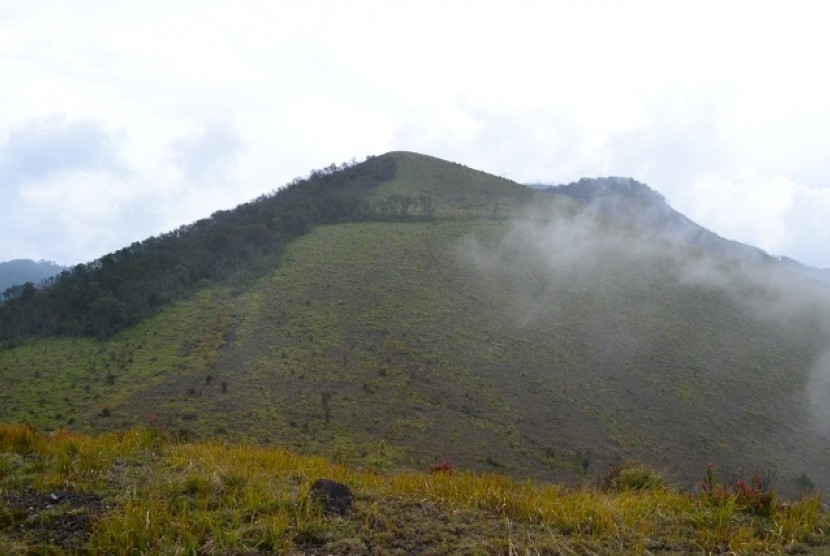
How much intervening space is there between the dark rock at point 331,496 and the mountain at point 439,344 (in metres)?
14.5

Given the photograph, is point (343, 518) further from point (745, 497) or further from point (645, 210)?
point (645, 210)

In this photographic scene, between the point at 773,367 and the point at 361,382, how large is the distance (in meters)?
31.7

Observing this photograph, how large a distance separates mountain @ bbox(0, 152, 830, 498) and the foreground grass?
13412 millimetres

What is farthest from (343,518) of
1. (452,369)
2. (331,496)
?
(452,369)

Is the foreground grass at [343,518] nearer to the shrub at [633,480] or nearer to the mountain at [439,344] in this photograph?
the shrub at [633,480]

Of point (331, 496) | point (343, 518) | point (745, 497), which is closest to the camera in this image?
point (343, 518)

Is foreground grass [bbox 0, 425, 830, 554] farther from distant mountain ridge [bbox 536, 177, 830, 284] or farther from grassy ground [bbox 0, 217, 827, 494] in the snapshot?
distant mountain ridge [bbox 536, 177, 830, 284]

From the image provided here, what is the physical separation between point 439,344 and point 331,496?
3140 centimetres

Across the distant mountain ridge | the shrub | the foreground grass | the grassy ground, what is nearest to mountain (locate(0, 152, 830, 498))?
the grassy ground

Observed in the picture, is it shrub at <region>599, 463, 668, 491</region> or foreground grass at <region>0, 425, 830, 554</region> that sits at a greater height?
foreground grass at <region>0, 425, 830, 554</region>

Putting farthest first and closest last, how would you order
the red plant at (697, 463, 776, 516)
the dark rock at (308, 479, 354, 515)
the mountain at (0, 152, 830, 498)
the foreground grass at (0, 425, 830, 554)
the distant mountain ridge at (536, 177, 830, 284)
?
1. the distant mountain ridge at (536, 177, 830, 284)
2. the mountain at (0, 152, 830, 498)
3. the red plant at (697, 463, 776, 516)
4. the dark rock at (308, 479, 354, 515)
5. the foreground grass at (0, 425, 830, 554)

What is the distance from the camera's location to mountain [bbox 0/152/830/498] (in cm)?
2612

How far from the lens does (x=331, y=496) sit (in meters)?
5.05

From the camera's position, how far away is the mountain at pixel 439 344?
26125mm
